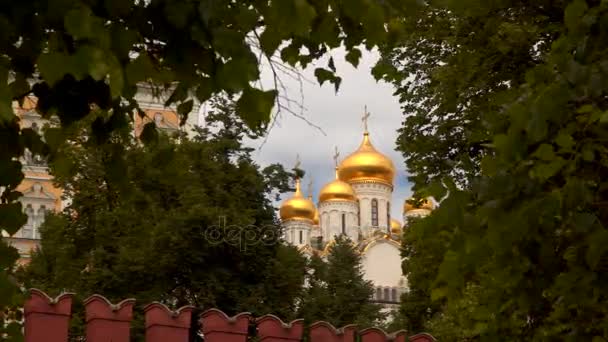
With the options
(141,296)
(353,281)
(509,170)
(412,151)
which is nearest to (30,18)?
(509,170)

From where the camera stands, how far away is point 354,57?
484cm

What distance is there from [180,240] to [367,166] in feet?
119

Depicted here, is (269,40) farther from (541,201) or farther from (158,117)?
(158,117)

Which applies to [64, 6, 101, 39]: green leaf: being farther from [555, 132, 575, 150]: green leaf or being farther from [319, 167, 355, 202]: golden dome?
[319, 167, 355, 202]: golden dome

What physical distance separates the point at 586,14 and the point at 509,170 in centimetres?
84

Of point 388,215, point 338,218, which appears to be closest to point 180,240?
point 338,218

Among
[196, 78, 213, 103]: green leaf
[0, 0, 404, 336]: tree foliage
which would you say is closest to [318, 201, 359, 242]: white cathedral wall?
[0, 0, 404, 336]: tree foliage

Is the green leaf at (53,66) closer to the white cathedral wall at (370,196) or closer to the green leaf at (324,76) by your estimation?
the green leaf at (324,76)

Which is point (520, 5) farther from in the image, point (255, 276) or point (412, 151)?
point (255, 276)

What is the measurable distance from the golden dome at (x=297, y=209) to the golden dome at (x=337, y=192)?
42.9 inches

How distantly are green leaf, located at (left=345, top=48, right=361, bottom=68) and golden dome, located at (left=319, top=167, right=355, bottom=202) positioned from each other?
177ft

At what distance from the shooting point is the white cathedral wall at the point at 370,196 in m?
59.3

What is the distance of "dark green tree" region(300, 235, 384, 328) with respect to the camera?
87.1 ft

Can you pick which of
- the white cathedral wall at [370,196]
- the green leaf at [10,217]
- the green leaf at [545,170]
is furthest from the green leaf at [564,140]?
the white cathedral wall at [370,196]
